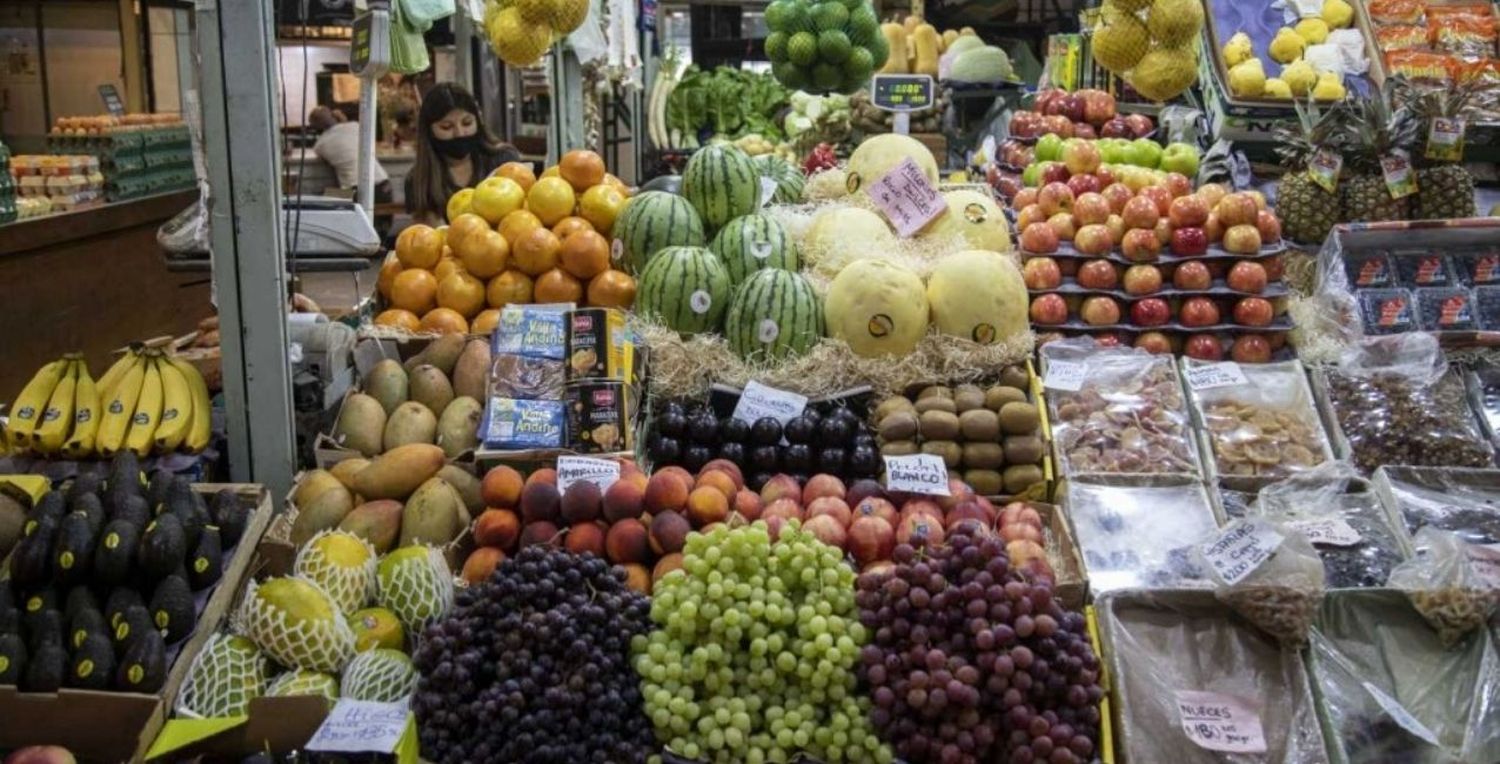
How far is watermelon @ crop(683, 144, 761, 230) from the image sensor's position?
3826mm

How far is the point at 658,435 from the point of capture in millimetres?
2943

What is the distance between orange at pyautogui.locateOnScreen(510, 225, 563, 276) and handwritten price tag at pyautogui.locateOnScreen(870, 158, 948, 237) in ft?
3.52

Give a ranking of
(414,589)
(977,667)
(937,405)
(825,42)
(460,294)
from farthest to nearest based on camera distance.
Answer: (825,42) → (460,294) → (937,405) → (414,589) → (977,667)

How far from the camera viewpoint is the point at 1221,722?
7.05ft

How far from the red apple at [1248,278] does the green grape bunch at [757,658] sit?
1.93 m

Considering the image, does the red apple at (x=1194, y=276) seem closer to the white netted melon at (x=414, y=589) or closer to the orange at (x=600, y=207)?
the orange at (x=600, y=207)

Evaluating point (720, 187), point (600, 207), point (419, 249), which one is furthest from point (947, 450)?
point (419, 249)

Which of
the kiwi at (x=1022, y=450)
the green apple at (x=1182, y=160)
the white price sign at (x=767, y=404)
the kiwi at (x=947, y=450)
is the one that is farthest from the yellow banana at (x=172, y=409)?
the green apple at (x=1182, y=160)

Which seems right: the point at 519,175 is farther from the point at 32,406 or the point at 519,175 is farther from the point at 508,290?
the point at 32,406

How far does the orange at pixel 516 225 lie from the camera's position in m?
3.55

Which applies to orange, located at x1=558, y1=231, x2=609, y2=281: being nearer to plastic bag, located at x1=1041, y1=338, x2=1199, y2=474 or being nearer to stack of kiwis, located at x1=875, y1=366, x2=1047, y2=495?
stack of kiwis, located at x1=875, y1=366, x2=1047, y2=495

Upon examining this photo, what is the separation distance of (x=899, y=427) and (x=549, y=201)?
4.59 ft

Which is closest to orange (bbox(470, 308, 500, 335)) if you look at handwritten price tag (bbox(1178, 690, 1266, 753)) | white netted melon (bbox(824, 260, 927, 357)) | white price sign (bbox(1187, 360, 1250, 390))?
white netted melon (bbox(824, 260, 927, 357))

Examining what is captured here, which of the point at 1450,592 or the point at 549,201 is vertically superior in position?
the point at 549,201
